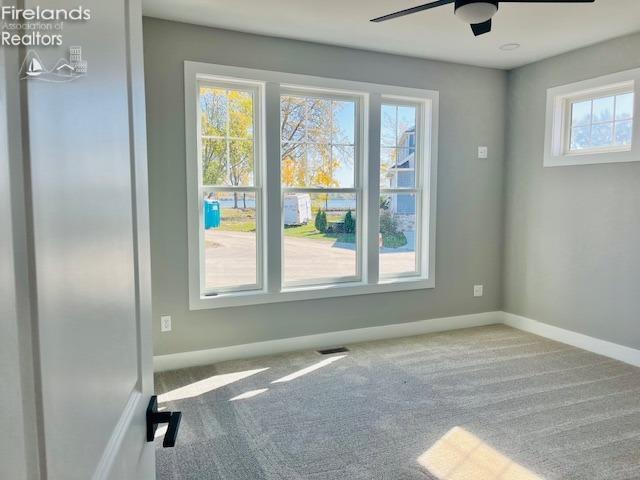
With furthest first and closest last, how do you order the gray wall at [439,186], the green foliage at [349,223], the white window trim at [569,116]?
1. the green foliage at [349,223]
2. the white window trim at [569,116]
3. the gray wall at [439,186]

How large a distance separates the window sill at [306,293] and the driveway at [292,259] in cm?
12

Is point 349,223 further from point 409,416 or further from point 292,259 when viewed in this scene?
point 409,416

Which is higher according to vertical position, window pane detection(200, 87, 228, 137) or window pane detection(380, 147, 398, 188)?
window pane detection(200, 87, 228, 137)

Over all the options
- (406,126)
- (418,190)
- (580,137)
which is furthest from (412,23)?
(580,137)

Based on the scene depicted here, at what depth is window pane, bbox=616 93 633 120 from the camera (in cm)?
385

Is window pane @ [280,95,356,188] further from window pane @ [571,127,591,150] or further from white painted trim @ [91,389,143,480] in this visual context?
white painted trim @ [91,389,143,480]

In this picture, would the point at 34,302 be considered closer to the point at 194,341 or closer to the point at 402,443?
the point at 402,443

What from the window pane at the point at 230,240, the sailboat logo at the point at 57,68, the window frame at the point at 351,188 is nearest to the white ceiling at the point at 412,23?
the window frame at the point at 351,188

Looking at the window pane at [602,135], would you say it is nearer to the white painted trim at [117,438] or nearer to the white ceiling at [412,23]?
the white ceiling at [412,23]

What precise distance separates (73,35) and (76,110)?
0.32ft

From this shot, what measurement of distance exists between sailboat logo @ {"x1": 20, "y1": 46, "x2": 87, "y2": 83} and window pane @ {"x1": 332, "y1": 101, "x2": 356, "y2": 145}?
3.74 meters

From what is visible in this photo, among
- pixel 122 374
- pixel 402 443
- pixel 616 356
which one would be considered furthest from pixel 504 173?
pixel 122 374

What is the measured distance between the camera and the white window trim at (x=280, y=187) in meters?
3.66

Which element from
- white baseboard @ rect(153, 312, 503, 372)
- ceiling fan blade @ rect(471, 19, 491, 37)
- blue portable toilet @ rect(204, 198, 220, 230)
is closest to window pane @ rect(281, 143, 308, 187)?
blue portable toilet @ rect(204, 198, 220, 230)
